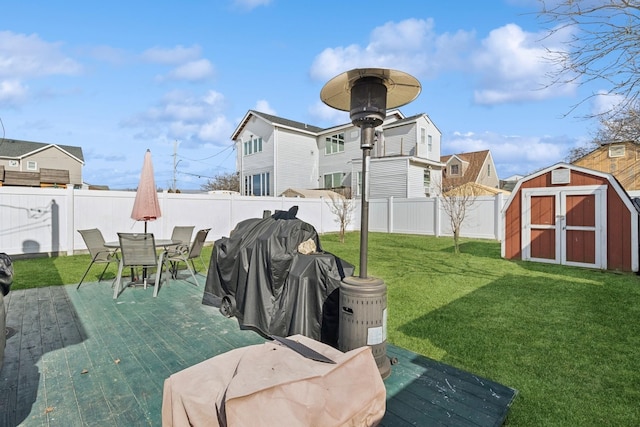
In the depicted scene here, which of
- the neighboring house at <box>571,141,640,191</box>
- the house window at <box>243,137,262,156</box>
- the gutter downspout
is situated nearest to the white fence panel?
the gutter downspout

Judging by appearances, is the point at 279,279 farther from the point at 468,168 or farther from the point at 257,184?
the point at 468,168

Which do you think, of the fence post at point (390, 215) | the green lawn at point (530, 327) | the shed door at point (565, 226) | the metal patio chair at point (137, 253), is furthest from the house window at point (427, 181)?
the metal patio chair at point (137, 253)

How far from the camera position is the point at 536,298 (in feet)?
17.6

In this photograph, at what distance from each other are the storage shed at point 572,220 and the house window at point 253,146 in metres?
17.9

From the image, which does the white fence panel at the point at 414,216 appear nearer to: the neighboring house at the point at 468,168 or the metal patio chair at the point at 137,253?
the metal patio chair at the point at 137,253

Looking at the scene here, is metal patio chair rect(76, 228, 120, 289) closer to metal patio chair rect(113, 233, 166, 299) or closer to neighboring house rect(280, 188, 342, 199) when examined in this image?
metal patio chair rect(113, 233, 166, 299)

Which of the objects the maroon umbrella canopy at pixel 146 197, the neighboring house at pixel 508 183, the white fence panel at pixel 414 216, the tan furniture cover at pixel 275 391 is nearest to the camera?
the tan furniture cover at pixel 275 391

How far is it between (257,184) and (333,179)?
554cm

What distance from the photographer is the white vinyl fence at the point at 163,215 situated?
358 inches

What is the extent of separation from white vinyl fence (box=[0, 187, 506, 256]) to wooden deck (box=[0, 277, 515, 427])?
5.96 metres

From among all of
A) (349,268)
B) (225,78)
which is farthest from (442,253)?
(225,78)

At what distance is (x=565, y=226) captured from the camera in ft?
27.1

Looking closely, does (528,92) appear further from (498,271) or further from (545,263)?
(545,263)

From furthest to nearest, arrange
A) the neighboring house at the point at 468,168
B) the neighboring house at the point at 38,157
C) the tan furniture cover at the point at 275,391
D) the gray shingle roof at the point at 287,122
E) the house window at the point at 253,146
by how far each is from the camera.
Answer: the neighboring house at the point at 468,168
the neighboring house at the point at 38,157
the house window at the point at 253,146
the gray shingle roof at the point at 287,122
the tan furniture cover at the point at 275,391
